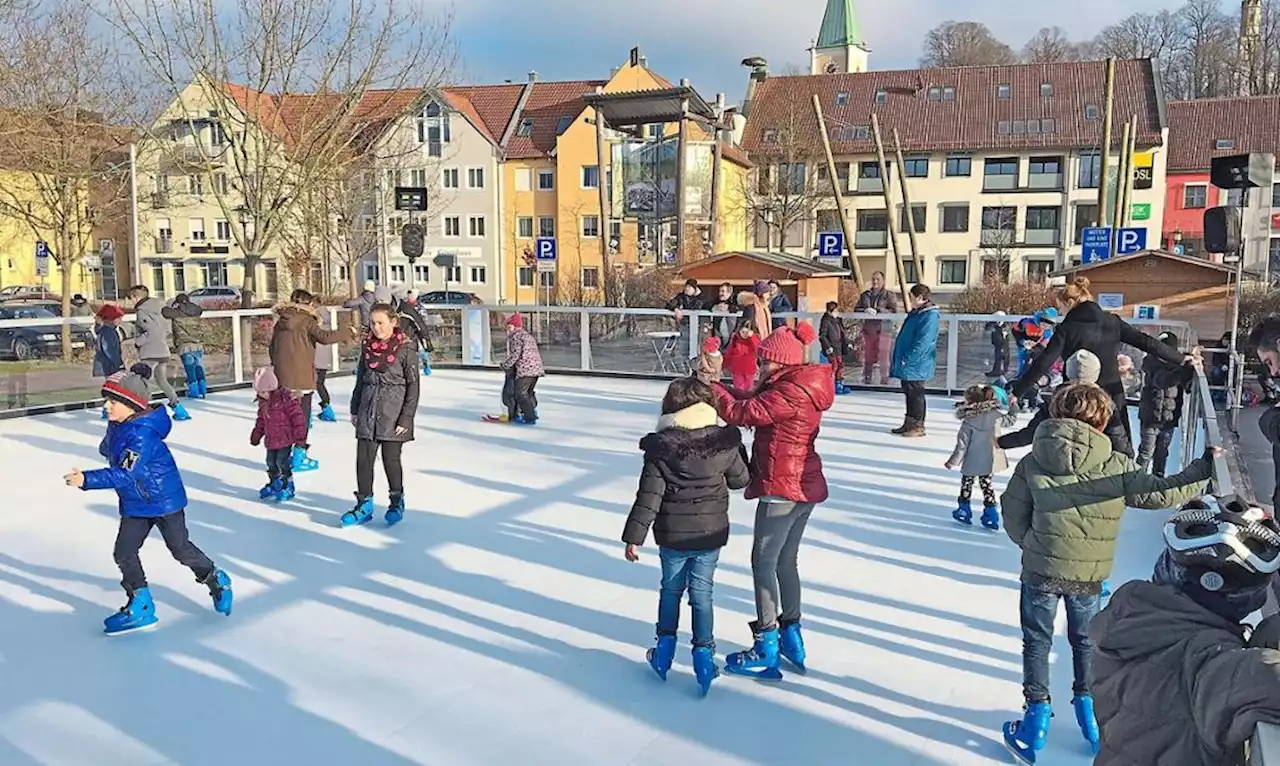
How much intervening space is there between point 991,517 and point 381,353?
383cm

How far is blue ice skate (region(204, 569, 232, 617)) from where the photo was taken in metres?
4.57

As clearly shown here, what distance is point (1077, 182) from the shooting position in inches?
1614

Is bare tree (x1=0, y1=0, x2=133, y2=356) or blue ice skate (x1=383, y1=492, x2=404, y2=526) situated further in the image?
bare tree (x1=0, y1=0, x2=133, y2=356)

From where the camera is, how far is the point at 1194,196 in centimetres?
4322

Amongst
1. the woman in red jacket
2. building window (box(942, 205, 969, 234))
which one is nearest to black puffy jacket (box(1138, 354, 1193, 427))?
the woman in red jacket

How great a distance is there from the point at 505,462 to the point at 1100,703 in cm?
659

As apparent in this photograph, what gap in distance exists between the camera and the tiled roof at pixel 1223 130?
42.9 meters

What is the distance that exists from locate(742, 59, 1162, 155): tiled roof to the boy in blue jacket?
37.4m

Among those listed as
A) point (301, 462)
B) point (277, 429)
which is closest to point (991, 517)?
point (277, 429)

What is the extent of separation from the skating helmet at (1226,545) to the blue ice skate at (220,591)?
4020 mm

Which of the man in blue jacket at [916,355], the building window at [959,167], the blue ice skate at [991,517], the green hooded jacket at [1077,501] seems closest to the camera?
the green hooded jacket at [1077,501]

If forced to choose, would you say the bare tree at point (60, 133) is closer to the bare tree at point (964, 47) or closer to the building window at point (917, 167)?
the building window at point (917, 167)

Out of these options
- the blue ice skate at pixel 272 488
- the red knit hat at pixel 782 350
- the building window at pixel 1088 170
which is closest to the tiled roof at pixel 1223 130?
the building window at pixel 1088 170

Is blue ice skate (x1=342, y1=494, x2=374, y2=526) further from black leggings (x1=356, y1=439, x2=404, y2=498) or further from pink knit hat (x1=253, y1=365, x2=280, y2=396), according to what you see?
pink knit hat (x1=253, y1=365, x2=280, y2=396)
